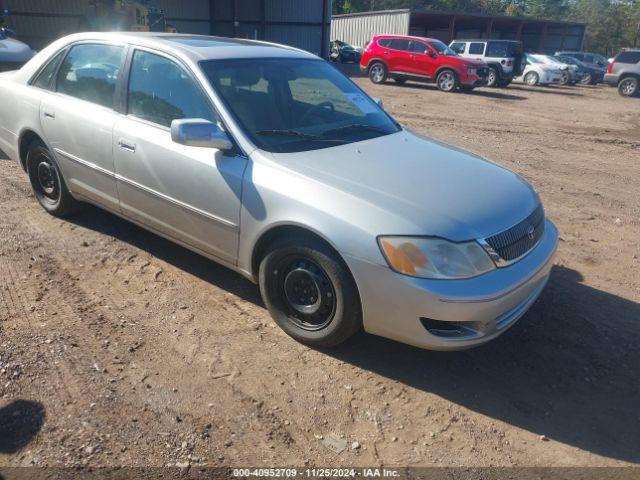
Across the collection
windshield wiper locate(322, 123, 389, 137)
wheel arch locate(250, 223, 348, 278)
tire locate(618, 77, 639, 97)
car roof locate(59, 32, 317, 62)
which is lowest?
tire locate(618, 77, 639, 97)

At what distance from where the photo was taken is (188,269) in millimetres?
4199

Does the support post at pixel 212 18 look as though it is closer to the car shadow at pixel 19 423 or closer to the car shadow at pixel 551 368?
the car shadow at pixel 551 368

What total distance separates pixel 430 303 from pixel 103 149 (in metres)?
2.76

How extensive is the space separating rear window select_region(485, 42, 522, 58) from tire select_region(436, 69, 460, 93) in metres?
3.85

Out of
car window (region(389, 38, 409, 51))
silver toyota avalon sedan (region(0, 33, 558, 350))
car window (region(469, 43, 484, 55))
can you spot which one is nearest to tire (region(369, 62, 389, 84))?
car window (region(389, 38, 409, 51))

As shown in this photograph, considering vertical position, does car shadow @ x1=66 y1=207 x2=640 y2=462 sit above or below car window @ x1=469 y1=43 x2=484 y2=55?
below

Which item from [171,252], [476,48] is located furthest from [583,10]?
[171,252]

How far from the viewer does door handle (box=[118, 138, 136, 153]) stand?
3789 millimetres

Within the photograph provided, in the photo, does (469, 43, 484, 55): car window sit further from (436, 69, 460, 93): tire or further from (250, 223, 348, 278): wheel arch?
(250, 223, 348, 278): wheel arch

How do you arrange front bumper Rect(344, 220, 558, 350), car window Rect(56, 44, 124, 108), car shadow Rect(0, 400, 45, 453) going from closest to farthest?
1. car shadow Rect(0, 400, 45, 453)
2. front bumper Rect(344, 220, 558, 350)
3. car window Rect(56, 44, 124, 108)

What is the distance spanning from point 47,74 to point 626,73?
2259 centimetres

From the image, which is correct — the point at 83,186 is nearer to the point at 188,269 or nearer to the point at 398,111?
the point at 188,269

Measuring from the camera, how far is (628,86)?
70.0ft

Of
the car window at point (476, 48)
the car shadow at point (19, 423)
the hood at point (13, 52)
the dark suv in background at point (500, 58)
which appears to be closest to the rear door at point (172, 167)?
the car shadow at point (19, 423)
